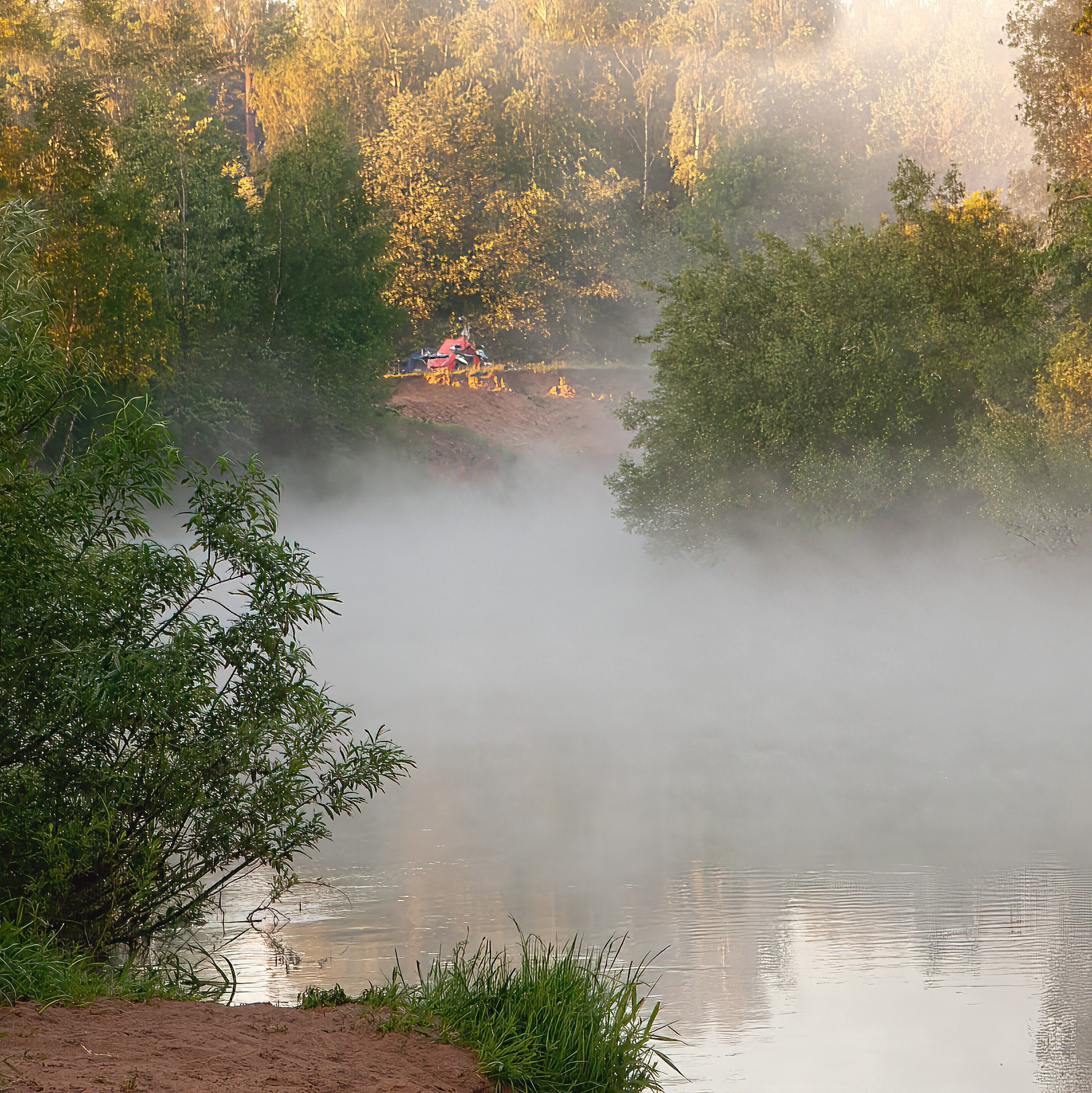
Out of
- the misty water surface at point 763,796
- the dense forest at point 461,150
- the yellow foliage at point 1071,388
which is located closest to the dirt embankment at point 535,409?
the dense forest at point 461,150

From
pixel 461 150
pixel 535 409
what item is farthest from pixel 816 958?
pixel 461 150

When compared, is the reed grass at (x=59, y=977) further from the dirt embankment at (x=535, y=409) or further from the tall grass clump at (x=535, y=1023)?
the dirt embankment at (x=535, y=409)

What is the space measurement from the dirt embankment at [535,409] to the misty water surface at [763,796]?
253 inches

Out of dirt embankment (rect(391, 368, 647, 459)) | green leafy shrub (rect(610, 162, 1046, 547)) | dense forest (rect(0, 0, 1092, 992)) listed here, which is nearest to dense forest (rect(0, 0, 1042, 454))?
dense forest (rect(0, 0, 1092, 992))

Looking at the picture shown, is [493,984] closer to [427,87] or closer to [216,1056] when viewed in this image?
[216,1056]

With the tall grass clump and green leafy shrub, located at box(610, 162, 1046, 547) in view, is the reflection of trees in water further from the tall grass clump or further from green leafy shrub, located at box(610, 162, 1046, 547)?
green leafy shrub, located at box(610, 162, 1046, 547)

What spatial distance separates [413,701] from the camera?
21.0 m

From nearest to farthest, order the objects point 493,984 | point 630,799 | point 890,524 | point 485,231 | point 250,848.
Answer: point 493,984 → point 250,848 → point 630,799 → point 890,524 → point 485,231

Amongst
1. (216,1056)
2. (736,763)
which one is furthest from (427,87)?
(216,1056)

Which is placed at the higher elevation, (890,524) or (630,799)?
(890,524)

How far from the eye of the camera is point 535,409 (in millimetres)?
41219

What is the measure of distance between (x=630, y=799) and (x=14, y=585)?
8843 millimetres

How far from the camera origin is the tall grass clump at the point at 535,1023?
5.82 m

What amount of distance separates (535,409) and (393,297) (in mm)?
5306
